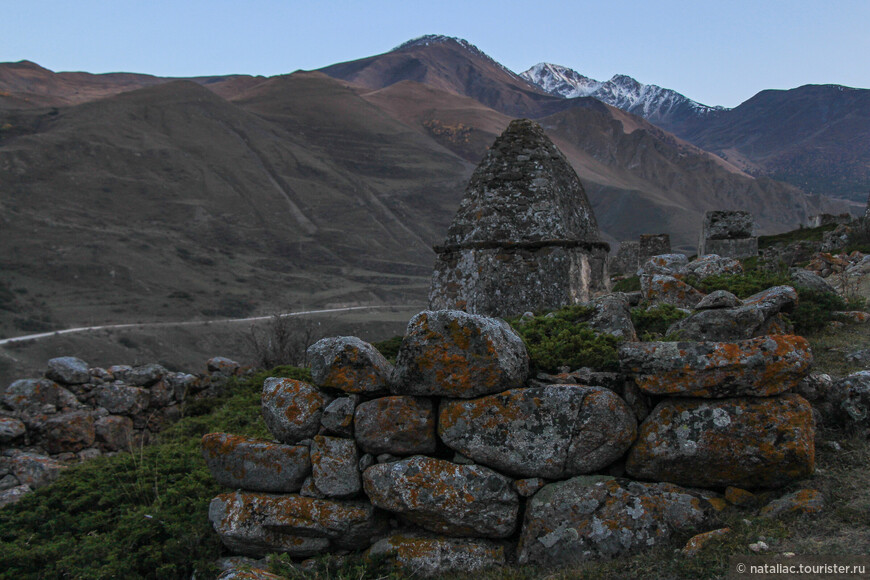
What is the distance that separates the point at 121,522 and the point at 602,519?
4.10m

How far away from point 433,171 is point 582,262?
3747 inches

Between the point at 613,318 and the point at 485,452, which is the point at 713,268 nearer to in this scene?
the point at 613,318

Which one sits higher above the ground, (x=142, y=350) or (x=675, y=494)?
(x=675, y=494)

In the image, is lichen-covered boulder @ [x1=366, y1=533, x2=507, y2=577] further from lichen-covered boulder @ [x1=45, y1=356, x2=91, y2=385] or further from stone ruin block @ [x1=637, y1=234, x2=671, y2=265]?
stone ruin block @ [x1=637, y1=234, x2=671, y2=265]

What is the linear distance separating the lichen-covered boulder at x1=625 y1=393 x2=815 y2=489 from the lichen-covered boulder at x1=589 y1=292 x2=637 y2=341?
3.83 ft

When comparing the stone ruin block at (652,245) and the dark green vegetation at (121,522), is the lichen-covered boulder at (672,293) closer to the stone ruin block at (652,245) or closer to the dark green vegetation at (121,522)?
the dark green vegetation at (121,522)

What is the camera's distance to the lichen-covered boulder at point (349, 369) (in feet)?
14.9

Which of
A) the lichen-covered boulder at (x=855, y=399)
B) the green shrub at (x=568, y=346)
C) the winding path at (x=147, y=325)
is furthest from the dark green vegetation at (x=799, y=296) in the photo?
the winding path at (x=147, y=325)

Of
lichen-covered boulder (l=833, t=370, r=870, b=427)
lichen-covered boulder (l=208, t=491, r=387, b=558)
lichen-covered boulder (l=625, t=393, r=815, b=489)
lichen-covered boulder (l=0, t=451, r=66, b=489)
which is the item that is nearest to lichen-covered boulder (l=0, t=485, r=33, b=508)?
lichen-covered boulder (l=0, t=451, r=66, b=489)

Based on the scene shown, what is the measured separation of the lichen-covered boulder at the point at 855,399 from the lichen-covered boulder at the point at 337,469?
357cm

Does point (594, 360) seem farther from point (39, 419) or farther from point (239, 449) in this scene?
point (39, 419)

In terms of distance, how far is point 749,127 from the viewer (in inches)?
7101

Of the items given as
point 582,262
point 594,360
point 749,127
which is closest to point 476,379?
point 594,360

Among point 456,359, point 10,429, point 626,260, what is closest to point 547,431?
point 456,359
